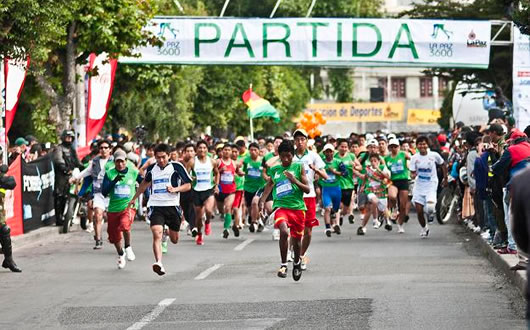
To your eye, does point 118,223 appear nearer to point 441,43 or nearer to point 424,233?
point 424,233

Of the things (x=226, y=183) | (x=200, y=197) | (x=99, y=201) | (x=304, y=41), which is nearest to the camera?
(x=99, y=201)

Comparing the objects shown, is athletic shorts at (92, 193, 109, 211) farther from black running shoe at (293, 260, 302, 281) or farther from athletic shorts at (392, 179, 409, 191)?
athletic shorts at (392, 179, 409, 191)

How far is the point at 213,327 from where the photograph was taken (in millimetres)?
11148

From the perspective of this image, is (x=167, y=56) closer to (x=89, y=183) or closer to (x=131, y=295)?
(x=89, y=183)

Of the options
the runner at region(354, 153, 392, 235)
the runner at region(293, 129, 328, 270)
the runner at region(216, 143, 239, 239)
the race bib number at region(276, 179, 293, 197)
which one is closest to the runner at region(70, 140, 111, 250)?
the runner at region(216, 143, 239, 239)

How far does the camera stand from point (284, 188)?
15117mm

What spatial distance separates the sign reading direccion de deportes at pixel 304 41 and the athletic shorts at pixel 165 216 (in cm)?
1446

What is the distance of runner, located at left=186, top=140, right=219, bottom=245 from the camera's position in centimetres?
2152

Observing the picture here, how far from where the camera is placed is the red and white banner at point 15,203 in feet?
70.1

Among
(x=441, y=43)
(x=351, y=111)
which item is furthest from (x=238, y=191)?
(x=351, y=111)

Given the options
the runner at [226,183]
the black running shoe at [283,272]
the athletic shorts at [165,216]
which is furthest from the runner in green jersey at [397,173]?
the black running shoe at [283,272]

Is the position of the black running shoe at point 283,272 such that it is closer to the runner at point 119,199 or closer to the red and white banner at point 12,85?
the runner at point 119,199

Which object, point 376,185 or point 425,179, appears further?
point 376,185

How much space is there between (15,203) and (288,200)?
26.8 feet
